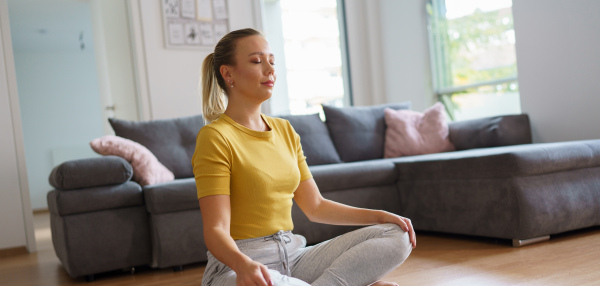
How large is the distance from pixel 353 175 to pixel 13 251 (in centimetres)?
263

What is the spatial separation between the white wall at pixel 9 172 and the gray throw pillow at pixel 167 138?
128 cm

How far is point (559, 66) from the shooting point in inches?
148

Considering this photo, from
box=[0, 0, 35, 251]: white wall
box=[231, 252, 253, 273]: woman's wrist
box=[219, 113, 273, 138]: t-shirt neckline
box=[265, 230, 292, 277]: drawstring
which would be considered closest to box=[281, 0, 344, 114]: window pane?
box=[0, 0, 35, 251]: white wall

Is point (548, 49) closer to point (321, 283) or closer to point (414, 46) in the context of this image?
point (414, 46)

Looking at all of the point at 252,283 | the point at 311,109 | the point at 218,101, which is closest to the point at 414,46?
the point at 311,109

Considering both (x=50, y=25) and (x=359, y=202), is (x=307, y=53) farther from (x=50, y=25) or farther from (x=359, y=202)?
(x=50, y=25)

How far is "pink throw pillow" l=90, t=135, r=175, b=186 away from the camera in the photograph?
3.02 meters

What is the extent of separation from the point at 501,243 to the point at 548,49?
1.69 meters

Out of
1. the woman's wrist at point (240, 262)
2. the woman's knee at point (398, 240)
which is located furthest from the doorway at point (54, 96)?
the woman's wrist at point (240, 262)

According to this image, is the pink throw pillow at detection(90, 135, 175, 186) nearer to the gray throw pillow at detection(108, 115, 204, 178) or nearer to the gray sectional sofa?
the gray sectional sofa

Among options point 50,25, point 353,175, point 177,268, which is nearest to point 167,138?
point 177,268

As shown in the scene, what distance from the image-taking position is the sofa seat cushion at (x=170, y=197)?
2814 mm

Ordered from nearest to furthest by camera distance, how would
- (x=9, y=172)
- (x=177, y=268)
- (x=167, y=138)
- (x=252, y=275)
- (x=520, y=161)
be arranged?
(x=252, y=275) < (x=520, y=161) < (x=177, y=268) < (x=167, y=138) < (x=9, y=172)

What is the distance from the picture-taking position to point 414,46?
16.8 feet
